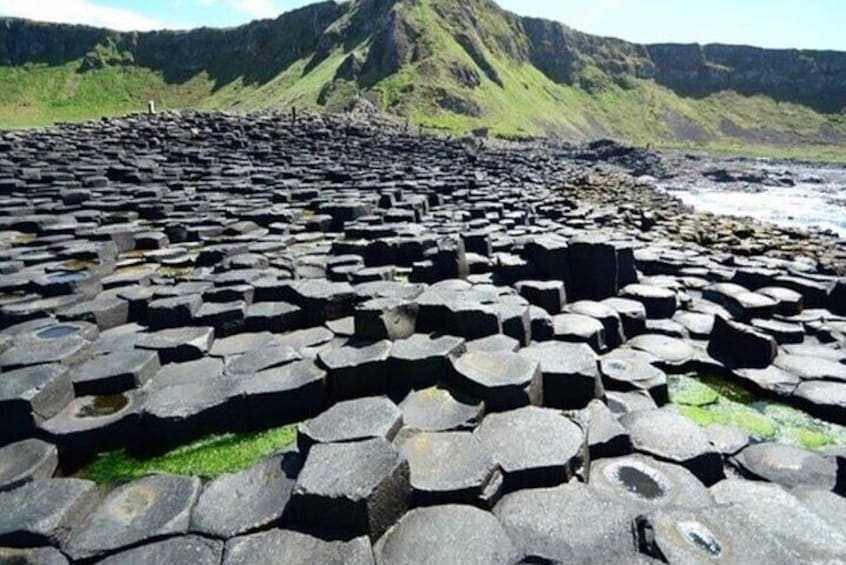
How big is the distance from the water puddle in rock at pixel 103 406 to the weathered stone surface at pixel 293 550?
1.67 meters

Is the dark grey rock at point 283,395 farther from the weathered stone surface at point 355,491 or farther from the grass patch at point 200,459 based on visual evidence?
the weathered stone surface at point 355,491

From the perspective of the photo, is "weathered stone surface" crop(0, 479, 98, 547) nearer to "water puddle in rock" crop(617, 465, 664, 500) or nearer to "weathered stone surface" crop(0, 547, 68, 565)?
"weathered stone surface" crop(0, 547, 68, 565)

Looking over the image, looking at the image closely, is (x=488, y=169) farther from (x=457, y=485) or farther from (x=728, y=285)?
(x=457, y=485)

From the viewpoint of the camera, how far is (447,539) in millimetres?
2377

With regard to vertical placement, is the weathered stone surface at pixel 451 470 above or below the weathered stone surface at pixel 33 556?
above

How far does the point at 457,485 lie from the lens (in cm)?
260

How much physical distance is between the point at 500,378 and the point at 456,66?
6793 cm

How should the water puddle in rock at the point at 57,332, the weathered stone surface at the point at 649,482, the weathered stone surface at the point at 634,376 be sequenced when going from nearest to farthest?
the weathered stone surface at the point at 649,482, the weathered stone surface at the point at 634,376, the water puddle in rock at the point at 57,332

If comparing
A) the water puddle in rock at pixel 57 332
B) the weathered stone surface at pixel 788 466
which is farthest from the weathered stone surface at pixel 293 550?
the water puddle in rock at pixel 57 332

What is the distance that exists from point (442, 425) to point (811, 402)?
2.97 metres

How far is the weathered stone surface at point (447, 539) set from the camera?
2.29 meters

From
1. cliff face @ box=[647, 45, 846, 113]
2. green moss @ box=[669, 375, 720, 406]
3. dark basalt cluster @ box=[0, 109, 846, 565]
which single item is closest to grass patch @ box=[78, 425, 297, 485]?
dark basalt cluster @ box=[0, 109, 846, 565]

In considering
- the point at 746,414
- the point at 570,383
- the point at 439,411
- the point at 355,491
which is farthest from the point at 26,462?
the point at 746,414

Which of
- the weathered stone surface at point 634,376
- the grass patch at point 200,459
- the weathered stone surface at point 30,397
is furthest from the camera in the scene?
the weathered stone surface at point 634,376
